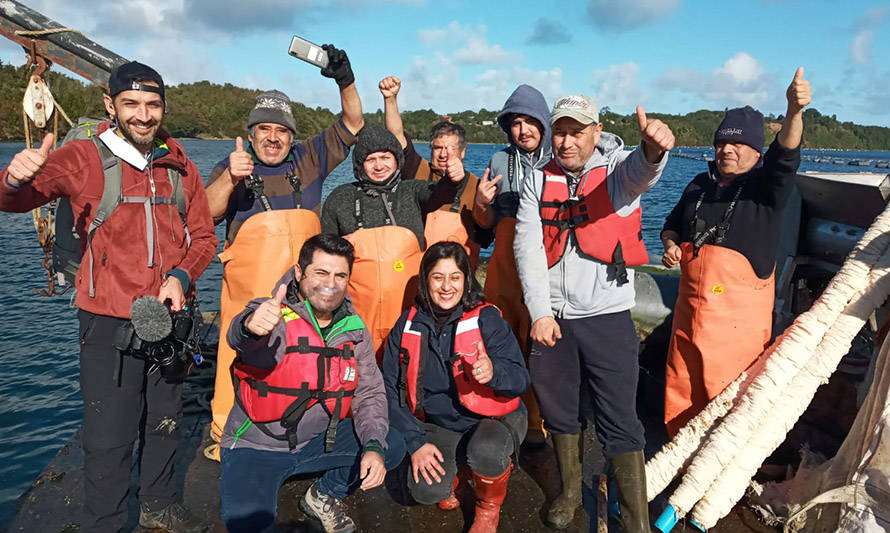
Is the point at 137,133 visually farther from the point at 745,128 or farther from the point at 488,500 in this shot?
the point at 745,128

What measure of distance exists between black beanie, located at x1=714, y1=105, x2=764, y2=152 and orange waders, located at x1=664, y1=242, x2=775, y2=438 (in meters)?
0.69

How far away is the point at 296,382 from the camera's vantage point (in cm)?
302

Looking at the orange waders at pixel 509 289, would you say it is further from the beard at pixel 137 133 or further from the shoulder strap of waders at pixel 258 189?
the beard at pixel 137 133

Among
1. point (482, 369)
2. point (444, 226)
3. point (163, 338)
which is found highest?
point (444, 226)

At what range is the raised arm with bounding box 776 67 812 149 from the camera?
2.83 meters

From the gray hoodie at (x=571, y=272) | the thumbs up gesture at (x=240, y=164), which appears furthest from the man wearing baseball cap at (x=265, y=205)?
the gray hoodie at (x=571, y=272)

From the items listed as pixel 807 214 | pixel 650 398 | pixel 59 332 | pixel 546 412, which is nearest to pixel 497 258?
pixel 546 412

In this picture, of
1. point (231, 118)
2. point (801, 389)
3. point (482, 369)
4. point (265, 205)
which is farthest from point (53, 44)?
point (231, 118)

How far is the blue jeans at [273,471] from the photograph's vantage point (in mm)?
2779

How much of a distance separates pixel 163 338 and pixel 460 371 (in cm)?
167

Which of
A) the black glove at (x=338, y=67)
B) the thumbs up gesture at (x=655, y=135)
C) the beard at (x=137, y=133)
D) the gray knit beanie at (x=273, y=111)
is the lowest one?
the thumbs up gesture at (x=655, y=135)

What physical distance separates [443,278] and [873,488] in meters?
2.41

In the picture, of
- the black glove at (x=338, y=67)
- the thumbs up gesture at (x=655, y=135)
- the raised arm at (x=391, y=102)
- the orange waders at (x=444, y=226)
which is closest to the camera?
the thumbs up gesture at (x=655, y=135)

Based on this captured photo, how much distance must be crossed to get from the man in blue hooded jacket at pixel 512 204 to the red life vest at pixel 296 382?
142 cm
